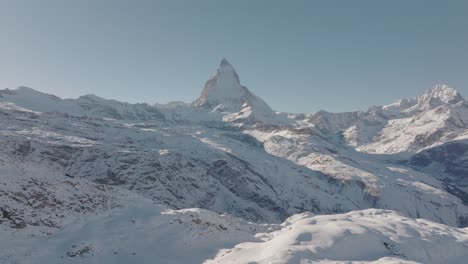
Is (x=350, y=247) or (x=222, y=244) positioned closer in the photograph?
(x=350, y=247)

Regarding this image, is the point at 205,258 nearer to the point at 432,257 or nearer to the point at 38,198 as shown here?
the point at 432,257

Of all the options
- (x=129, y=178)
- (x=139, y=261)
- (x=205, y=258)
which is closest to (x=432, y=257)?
(x=205, y=258)

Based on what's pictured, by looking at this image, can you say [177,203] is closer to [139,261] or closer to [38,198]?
[38,198]

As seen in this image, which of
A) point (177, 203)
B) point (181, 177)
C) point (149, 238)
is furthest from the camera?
point (181, 177)

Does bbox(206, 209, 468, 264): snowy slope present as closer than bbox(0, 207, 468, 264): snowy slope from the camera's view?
Yes

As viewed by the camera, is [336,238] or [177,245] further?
[177,245]

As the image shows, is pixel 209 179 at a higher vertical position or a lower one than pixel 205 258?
lower

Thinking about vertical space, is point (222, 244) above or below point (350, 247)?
below

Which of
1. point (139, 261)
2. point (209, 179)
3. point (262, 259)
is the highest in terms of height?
point (262, 259)

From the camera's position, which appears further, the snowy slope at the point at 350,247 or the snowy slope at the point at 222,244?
the snowy slope at the point at 222,244

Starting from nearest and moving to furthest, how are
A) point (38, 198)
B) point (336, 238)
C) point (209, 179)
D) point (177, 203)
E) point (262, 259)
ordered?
point (262, 259)
point (336, 238)
point (38, 198)
point (177, 203)
point (209, 179)
